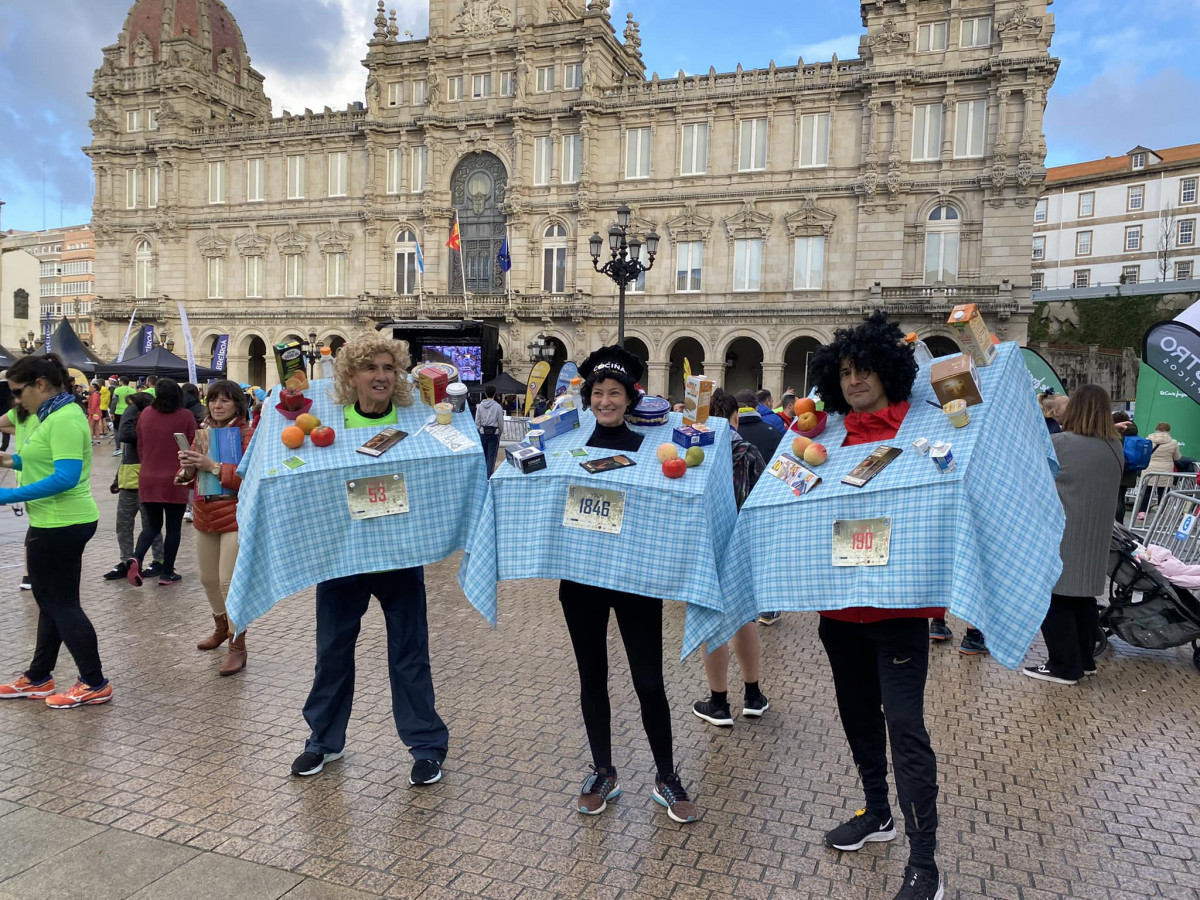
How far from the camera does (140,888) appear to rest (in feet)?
10.7

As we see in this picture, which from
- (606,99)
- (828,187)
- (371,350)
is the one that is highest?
(606,99)

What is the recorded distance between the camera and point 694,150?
3531 centimetres

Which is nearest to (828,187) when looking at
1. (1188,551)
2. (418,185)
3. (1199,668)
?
(418,185)

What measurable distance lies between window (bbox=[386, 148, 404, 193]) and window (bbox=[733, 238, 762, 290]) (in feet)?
54.1

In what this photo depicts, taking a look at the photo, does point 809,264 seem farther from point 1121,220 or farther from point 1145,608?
point 1121,220

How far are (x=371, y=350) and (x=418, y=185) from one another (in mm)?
37875

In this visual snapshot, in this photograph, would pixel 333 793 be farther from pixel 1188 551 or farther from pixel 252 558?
pixel 1188 551

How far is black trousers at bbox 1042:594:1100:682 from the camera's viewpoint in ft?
19.6

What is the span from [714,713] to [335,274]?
39.7m

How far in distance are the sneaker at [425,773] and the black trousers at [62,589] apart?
235cm

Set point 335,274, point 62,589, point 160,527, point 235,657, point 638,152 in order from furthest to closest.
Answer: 1. point 335,274
2. point 638,152
3. point 160,527
4. point 235,657
5. point 62,589

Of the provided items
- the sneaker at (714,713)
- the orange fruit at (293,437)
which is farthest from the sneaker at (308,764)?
the sneaker at (714,713)

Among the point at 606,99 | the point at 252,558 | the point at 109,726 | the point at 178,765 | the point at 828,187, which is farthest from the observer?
the point at 606,99

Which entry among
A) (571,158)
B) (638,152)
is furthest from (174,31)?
(638,152)
